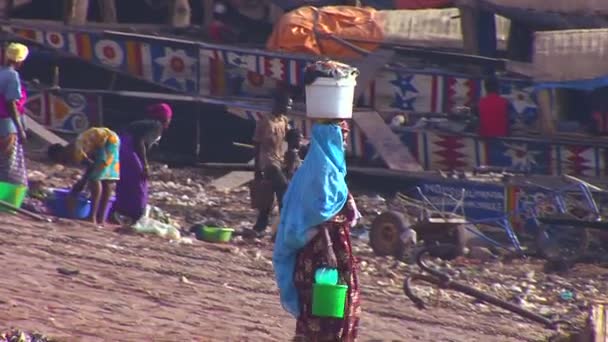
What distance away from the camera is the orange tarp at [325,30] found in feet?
61.4

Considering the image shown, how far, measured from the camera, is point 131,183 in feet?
44.3

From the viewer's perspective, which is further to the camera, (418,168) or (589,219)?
(418,168)

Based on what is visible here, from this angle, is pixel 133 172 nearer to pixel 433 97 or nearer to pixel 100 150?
pixel 100 150

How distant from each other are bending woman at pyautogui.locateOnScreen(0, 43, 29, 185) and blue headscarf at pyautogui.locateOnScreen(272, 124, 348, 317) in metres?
6.48

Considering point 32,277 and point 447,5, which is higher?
point 447,5

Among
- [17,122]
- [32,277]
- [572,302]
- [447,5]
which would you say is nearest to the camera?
[32,277]

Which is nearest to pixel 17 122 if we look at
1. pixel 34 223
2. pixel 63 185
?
pixel 34 223

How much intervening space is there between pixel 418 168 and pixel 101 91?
4475mm

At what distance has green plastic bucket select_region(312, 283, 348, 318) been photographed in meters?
7.29

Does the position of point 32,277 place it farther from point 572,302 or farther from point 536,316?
point 572,302

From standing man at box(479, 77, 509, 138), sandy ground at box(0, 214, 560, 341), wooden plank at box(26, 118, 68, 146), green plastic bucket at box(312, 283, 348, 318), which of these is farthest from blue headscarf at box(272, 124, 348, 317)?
wooden plank at box(26, 118, 68, 146)

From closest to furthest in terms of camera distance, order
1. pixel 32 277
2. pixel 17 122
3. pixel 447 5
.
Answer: pixel 32 277 → pixel 17 122 → pixel 447 5

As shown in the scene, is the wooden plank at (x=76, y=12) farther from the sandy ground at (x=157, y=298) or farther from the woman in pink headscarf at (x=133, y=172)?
the sandy ground at (x=157, y=298)

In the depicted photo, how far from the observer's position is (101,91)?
64.0 feet
